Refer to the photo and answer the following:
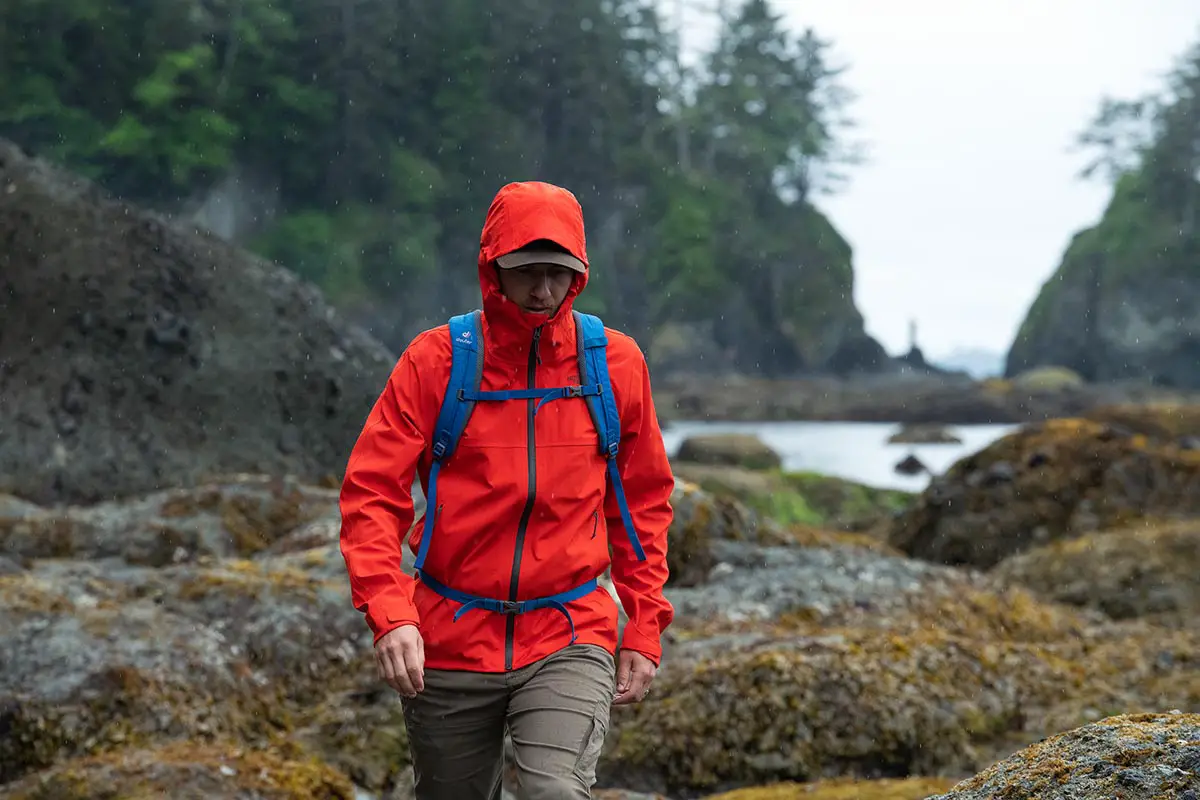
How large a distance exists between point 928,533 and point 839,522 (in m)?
6.20

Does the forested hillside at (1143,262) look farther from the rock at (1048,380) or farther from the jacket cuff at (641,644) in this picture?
the jacket cuff at (641,644)

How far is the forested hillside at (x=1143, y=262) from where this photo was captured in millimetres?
75938

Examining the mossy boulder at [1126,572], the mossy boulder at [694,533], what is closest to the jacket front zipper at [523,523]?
the mossy boulder at [694,533]

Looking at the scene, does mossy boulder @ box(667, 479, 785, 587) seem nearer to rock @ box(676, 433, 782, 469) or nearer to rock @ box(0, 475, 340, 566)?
rock @ box(0, 475, 340, 566)

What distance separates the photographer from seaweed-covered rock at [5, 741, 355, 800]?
4.61 m

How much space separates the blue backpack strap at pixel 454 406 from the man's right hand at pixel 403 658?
31 centimetres

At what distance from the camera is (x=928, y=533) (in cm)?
1335

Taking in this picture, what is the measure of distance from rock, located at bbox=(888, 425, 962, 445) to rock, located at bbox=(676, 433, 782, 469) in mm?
21974

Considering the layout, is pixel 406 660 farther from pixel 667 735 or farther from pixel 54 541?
pixel 54 541

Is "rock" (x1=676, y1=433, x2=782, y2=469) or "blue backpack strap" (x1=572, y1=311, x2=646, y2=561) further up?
"blue backpack strap" (x1=572, y1=311, x2=646, y2=561)

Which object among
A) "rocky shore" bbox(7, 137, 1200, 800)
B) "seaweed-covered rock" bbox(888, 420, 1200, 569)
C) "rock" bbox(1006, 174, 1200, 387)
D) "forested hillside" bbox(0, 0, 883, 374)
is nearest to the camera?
"rocky shore" bbox(7, 137, 1200, 800)

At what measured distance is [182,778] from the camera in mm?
4656

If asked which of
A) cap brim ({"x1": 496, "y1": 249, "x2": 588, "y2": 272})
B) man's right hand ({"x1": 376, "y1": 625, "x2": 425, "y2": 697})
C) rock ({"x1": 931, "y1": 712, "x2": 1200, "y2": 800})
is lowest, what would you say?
rock ({"x1": 931, "y1": 712, "x2": 1200, "y2": 800})

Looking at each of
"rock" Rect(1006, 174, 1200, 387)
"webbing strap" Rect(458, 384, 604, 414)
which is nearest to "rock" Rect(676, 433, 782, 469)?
"webbing strap" Rect(458, 384, 604, 414)
